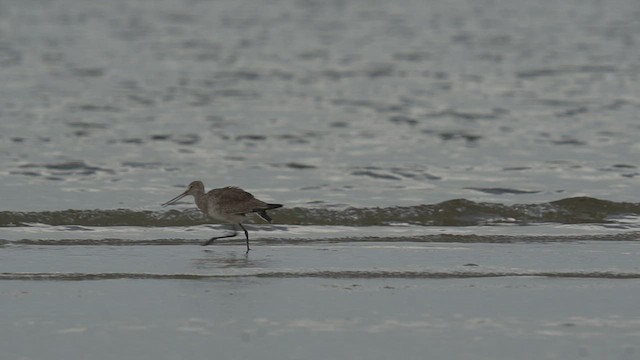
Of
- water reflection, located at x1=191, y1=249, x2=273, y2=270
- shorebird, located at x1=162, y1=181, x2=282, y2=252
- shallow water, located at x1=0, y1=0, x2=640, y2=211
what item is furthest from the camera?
shallow water, located at x1=0, y1=0, x2=640, y2=211

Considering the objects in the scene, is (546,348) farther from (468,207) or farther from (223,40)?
(223,40)

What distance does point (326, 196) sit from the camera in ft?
51.0

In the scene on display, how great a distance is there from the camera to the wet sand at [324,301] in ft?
27.8

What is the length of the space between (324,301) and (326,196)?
585 cm

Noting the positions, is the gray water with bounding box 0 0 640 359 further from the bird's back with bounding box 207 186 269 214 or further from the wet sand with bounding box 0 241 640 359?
the bird's back with bounding box 207 186 269 214

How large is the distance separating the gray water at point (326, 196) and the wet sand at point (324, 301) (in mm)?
31

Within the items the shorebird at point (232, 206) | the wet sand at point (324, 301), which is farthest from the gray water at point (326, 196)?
the shorebird at point (232, 206)

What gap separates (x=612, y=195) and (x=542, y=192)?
0.81 m

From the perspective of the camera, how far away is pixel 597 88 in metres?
27.3

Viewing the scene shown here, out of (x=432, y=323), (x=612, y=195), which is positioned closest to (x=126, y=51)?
(x=612, y=195)

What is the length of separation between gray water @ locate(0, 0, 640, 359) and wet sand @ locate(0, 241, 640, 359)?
3cm

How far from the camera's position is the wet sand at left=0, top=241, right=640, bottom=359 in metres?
8.48

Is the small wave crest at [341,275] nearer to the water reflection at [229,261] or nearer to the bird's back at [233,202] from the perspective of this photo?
the water reflection at [229,261]

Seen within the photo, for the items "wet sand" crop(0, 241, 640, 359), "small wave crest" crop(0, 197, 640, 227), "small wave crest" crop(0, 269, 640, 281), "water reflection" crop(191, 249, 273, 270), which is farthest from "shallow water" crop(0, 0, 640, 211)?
"small wave crest" crop(0, 269, 640, 281)
